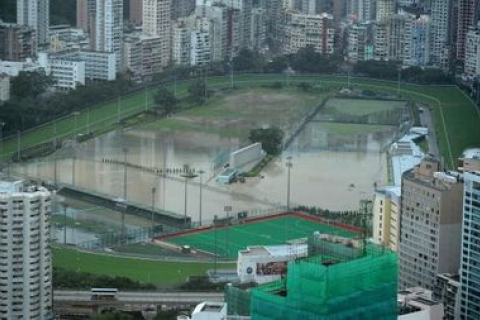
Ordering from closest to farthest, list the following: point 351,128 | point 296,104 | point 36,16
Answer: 1. point 351,128
2. point 296,104
3. point 36,16

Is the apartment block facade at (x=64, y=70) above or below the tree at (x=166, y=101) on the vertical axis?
above

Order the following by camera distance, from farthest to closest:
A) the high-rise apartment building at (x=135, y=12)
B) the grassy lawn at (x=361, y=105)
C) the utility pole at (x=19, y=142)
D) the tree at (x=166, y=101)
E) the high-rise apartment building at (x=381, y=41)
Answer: the high-rise apartment building at (x=135, y=12)
the high-rise apartment building at (x=381, y=41)
the grassy lawn at (x=361, y=105)
the tree at (x=166, y=101)
the utility pole at (x=19, y=142)

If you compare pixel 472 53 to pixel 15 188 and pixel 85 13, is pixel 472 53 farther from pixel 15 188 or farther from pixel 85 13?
pixel 15 188

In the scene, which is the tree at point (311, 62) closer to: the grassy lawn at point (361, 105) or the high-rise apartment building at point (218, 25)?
the high-rise apartment building at point (218, 25)

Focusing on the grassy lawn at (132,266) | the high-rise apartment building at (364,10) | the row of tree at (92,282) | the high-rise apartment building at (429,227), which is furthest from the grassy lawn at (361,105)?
the high-rise apartment building at (429,227)

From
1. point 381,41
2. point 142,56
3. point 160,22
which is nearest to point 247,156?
point 142,56

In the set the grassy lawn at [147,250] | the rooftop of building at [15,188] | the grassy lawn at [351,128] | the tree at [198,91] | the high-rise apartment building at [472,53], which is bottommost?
the grassy lawn at [147,250]

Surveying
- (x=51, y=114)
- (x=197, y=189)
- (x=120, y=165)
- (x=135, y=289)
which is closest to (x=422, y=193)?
(x=135, y=289)
